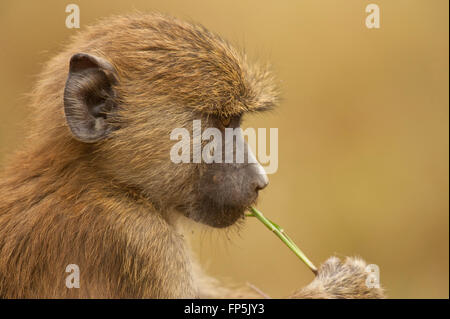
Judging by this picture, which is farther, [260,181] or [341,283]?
[341,283]

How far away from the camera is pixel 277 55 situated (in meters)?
7.82

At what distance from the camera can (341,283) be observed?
164 inches

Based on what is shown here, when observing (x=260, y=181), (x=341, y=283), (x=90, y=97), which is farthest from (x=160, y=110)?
(x=341, y=283)

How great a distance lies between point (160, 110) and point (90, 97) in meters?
0.37

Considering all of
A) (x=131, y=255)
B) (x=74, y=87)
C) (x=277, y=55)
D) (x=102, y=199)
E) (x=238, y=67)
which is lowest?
(x=131, y=255)

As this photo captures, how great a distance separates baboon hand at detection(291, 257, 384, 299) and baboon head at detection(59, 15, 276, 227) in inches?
29.3

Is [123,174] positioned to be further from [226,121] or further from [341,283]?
[341,283]

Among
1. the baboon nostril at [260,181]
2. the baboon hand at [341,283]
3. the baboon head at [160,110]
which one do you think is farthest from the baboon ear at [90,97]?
the baboon hand at [341,283]

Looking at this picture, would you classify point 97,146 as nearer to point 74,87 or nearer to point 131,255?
point 74,87

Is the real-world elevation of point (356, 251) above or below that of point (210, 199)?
above

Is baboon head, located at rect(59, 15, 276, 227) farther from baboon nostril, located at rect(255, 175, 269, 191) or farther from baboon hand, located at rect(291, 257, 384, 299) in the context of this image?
baboon hand, located at rect(291, 257, 384, 299)

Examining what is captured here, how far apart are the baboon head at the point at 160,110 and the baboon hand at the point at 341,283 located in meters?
0.74
